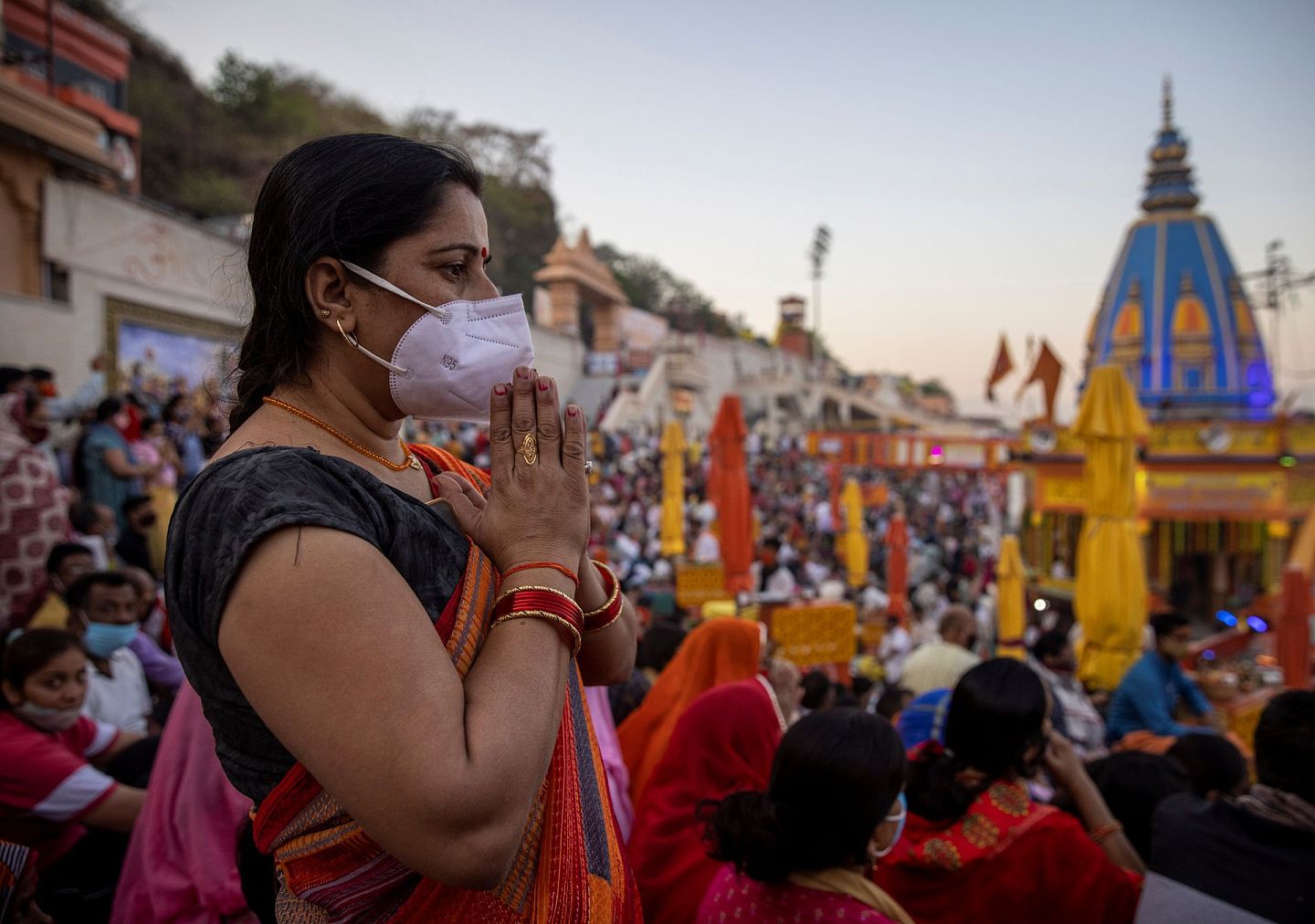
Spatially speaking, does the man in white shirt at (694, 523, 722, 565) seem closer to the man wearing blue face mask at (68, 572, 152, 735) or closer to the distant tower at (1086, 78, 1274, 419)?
the man wearing blue face mask at (68, 572, 152, 735)

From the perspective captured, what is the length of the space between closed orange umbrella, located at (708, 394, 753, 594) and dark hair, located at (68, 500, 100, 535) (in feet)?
20.0

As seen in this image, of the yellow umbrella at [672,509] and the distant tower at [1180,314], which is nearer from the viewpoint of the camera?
the yellow umbrella at [672,509]

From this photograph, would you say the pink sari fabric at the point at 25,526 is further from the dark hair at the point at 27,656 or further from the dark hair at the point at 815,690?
the dark hair at the point at 815,690

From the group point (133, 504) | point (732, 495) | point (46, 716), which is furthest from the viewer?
point (732, 495)

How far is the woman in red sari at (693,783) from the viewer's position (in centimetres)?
266

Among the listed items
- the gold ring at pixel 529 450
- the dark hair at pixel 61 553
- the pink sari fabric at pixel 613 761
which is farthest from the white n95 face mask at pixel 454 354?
the dark hair at pixel 61 553

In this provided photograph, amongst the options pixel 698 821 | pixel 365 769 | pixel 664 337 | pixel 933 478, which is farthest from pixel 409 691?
pixel 933 478

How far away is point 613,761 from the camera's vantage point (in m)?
3.17

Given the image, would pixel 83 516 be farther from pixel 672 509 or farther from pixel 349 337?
pixel 672 509

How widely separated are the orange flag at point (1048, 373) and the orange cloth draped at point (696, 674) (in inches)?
626

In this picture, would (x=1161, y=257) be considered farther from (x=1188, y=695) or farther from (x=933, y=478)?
(x=933, y=478)

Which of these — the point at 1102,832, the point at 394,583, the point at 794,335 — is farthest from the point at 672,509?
the point at 794,335

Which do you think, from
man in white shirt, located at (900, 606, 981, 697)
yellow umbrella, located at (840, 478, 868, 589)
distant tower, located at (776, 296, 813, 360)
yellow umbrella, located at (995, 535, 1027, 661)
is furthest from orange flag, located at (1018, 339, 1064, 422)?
distant tower, located at (776, 296, 813, 360)

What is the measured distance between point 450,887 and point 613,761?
223cm
